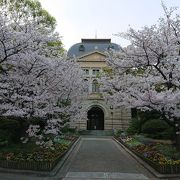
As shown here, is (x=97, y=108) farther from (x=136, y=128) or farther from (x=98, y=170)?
(x=98, y=170)

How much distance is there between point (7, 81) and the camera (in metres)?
17.3

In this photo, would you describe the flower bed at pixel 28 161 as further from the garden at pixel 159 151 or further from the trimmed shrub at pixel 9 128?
the trimmed shrub at pixel 9 128

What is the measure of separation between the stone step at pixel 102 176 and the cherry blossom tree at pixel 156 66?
368 centimetres

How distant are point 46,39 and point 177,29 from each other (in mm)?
6635

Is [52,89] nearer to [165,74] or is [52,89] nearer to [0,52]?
[0,52]

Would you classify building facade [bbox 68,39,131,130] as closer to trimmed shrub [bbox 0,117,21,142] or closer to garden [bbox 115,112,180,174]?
garden [bbox 115,112,180,174]

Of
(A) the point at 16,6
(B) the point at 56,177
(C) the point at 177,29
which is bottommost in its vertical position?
(B) the point at 56,177

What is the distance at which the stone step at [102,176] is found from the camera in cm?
1427

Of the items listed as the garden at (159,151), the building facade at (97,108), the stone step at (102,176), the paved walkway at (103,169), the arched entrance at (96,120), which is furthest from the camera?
the arched entrance at (96,120)

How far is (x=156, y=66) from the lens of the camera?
17.7m

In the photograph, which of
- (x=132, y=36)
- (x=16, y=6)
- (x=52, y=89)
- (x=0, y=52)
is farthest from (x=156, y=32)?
(x=16, y=6)

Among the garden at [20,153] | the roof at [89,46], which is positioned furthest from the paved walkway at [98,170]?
the roof at [89,46]

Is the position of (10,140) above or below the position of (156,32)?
below

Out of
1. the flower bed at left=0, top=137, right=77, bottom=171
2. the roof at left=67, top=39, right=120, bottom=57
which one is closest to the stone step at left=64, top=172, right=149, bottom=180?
the flower bed at left=0, top=137, right=77, bottom=171
